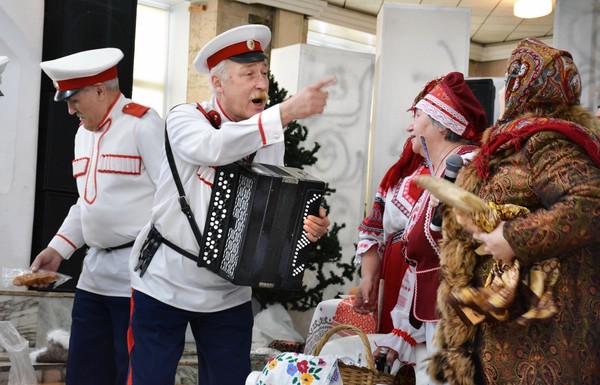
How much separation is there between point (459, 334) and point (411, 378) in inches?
61.0

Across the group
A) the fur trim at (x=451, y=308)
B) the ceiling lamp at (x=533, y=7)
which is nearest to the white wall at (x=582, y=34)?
the ceiling lamp at (x=533, y=7)

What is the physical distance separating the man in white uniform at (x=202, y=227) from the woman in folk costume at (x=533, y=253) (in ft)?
2.47

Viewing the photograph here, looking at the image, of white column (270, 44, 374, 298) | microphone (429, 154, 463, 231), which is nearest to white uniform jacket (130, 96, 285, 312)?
microphone (429, 154, 463, 231)

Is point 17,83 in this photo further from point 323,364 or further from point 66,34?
point 323,364

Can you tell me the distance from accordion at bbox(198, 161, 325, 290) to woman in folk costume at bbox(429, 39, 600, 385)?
→ 761 mm

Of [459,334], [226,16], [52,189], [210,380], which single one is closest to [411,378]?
[210,380]

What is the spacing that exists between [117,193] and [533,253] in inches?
87.7

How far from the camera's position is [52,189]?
6156mm

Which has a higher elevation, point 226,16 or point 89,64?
point 226,16

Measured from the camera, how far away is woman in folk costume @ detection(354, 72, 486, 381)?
11.0ft

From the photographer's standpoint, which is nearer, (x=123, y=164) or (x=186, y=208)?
(x=186, y=208)

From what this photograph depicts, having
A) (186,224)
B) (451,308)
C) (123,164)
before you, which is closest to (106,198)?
(123,164)

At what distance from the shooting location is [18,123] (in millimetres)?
6141

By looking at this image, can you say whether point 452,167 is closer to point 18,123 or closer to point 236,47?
point 236,47
